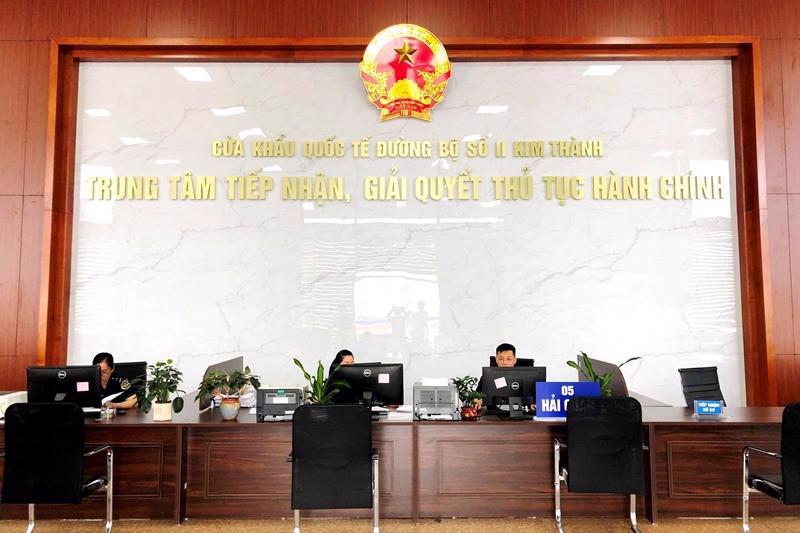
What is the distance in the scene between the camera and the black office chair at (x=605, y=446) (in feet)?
10.0

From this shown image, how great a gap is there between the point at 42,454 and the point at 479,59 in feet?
15.1

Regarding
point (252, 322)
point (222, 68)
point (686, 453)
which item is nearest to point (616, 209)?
point (686, 453)

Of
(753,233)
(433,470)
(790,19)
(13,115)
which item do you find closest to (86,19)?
(13,115)

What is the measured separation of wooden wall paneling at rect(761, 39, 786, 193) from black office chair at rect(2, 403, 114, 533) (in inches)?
224

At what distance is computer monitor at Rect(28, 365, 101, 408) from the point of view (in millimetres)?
3480

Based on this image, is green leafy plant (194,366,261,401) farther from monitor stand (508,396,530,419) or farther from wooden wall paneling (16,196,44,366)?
wooden wall paneling (16,196,44,366)

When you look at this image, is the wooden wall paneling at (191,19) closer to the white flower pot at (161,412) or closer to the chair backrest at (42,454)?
the white flower pot at (161,412)

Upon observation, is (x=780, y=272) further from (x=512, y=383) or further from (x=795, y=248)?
(x=512, y=383)

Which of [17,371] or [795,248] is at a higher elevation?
[795,248]

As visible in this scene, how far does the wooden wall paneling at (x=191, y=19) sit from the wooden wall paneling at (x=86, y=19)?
0.12 meters

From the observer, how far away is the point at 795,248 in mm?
5098

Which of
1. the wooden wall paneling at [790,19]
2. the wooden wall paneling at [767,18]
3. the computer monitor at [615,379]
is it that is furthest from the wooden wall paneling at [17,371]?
the wooden wall paneling at [790,19]

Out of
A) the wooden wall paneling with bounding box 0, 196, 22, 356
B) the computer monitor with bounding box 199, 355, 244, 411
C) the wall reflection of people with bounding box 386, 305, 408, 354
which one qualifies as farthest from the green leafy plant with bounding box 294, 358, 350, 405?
the wooden wall paneling with bounding box 0, 196, 22, 356

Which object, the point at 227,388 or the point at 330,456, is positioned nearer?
the point at 330,456
